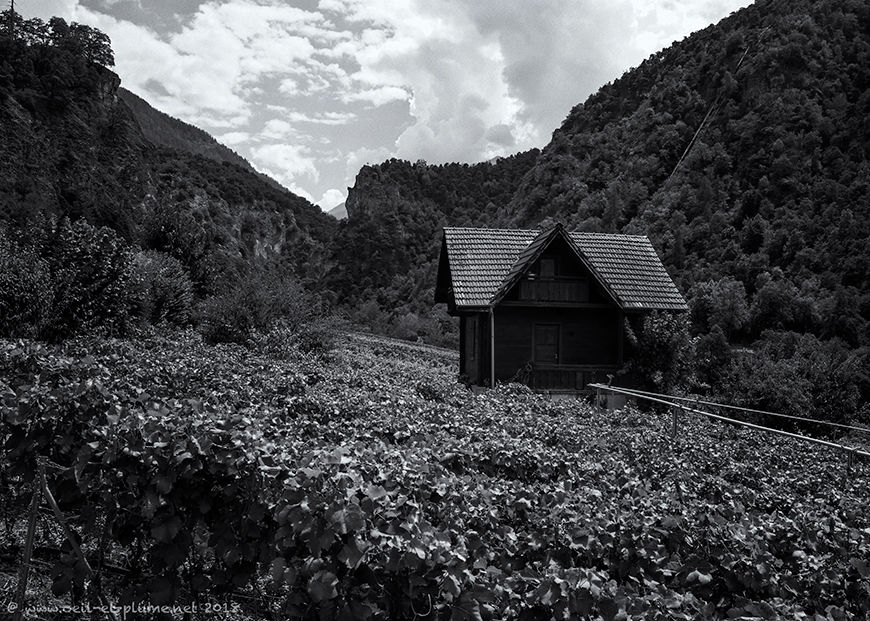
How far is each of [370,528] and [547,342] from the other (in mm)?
20444

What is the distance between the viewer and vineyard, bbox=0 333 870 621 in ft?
9.77

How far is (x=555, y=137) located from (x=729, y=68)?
25.9 meters

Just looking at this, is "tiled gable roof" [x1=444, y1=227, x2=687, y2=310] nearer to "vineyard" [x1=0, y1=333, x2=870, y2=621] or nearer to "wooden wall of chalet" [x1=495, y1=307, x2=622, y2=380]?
"wooden wall of chalet" [x1=495, y1=307, x2=622, y2=380]

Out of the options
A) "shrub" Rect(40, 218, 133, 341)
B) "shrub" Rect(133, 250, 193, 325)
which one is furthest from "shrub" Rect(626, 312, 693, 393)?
"shrub" Rect(133, 250, 193, 325)

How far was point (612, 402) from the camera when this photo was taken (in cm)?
2100

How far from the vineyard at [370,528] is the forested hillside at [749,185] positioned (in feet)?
70.5

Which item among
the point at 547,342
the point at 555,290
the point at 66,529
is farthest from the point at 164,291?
the point at 66,529

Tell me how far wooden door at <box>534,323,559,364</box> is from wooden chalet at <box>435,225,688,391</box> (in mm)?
37

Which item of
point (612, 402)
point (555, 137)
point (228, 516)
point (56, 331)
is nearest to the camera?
point (228, 516)

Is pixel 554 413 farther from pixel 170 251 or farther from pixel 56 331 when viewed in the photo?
pixel 170 251

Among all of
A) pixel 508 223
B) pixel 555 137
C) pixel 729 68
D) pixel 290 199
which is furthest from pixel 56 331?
pixel 290 199

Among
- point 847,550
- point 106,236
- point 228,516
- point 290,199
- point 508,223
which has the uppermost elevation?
point 290,199

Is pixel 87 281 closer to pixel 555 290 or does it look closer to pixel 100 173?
pixel 555 290

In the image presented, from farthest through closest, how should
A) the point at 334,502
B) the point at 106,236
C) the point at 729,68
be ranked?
the point at 729,68 → the point at 106,236 → the point at 334,502
